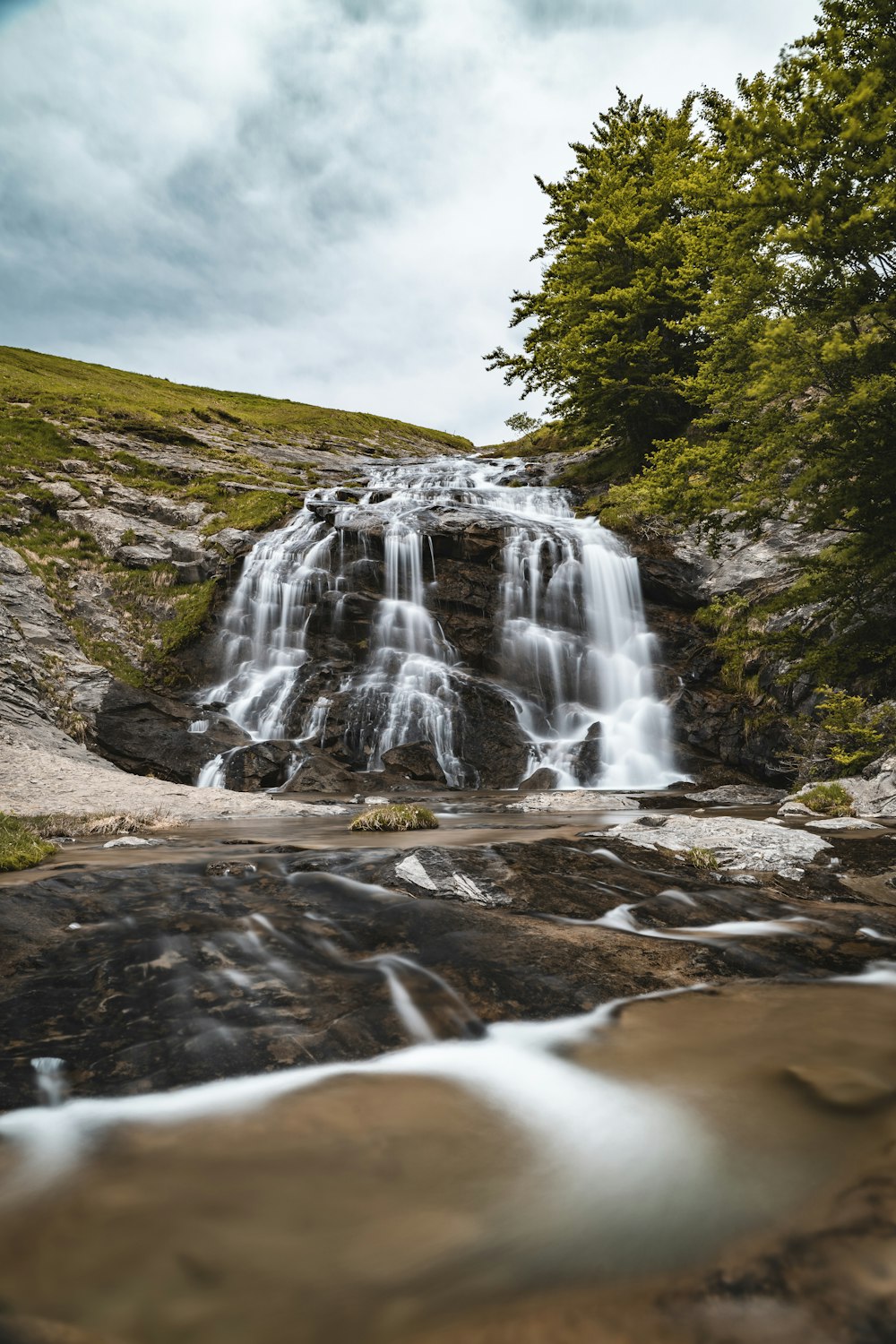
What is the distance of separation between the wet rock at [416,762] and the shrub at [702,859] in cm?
951

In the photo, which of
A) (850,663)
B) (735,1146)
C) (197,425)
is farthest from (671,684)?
(197,425)

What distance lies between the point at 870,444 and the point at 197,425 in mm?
41883

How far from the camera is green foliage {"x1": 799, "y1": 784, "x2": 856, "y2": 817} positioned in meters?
10.6

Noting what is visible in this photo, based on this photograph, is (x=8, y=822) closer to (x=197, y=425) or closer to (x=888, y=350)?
(x=888, y=350)

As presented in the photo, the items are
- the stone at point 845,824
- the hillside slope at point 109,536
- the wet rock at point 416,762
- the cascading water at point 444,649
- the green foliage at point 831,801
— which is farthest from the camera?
the hillside slope at point 109,536

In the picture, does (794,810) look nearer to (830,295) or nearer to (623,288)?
(830,295)

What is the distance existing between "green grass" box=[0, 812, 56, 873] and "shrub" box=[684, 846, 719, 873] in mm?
6397

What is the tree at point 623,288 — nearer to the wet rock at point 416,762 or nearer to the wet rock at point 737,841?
the wet rock at point 416,762

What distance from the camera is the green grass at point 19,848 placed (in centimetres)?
629

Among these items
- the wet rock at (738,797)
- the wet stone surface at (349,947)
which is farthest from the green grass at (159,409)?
the wet stone surface at (349,947)

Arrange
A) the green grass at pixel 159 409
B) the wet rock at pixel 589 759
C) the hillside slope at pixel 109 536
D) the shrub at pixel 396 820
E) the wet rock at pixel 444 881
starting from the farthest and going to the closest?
1. the green grass at pixel 159 409
2. the hillside slope at pixel 109 536
3. the wet rock at pixel 589 759
4. the shrub at pixel 396 820
5. the wet rock at pixel 444 881

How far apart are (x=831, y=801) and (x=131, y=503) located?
82.4ft

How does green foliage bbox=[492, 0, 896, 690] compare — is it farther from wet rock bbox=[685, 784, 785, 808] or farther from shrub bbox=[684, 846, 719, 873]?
A: shrub bbox=[684, 846, 719, 873]

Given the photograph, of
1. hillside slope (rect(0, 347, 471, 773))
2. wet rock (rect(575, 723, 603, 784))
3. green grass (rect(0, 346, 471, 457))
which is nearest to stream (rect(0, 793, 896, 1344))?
wet rock (rect(575, 723, 603, 784))
